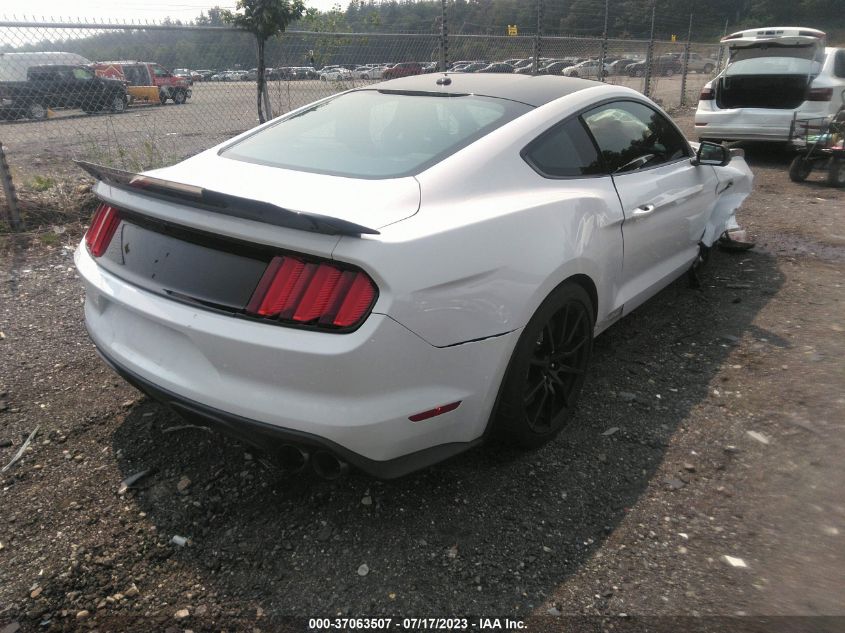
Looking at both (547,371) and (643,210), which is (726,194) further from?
(547,371)

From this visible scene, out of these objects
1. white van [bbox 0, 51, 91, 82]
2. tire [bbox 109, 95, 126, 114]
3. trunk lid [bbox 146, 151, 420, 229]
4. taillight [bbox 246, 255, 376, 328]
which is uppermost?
white van [bbox 0, 51, 91, 82]

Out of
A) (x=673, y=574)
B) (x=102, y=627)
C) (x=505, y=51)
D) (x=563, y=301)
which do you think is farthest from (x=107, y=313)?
(x=505, y=51)

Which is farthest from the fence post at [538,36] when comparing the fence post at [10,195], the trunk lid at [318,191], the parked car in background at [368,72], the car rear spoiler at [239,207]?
the car rear spoiler at [239,207]

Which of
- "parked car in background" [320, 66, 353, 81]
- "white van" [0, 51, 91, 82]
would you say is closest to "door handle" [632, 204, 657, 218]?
"parked car in background" [320, 66, 353, 81]

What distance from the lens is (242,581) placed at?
2.09 m

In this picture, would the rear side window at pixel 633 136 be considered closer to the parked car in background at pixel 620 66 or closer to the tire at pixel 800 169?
the tire at pixel 800 169

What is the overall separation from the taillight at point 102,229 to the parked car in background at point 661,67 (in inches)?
603

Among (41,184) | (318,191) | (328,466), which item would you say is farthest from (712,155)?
(41,184)

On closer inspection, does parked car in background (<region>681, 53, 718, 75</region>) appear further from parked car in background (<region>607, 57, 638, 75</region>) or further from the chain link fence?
the chain link fence

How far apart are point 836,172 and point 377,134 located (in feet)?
23.7

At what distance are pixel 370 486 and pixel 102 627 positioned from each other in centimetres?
103

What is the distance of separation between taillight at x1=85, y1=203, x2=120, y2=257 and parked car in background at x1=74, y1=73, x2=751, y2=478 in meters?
0.01

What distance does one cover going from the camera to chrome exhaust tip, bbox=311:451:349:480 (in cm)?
206

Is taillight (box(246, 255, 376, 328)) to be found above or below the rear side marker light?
above
